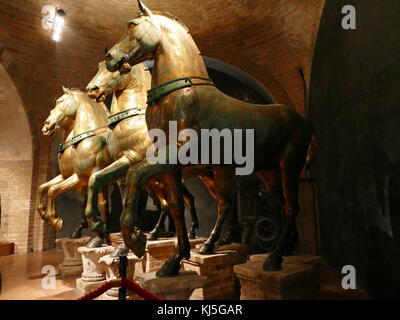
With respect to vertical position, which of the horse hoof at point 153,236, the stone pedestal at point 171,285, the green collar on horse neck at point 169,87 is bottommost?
the stone pedestal at point 171,285

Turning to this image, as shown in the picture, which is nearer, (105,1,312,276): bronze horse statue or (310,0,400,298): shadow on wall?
(105,1,312,276): bronze horse statue

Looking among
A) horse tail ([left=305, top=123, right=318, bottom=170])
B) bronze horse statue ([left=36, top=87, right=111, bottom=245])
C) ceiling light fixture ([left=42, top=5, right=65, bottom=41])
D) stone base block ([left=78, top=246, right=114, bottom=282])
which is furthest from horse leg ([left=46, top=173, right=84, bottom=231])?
ceiling light fixture ([left=42, top=5, right=65, bottom=41])

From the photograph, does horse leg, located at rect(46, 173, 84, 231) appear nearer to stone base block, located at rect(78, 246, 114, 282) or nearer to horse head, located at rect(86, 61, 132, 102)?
stone base block, located at rect(78, 246, 114, 282)

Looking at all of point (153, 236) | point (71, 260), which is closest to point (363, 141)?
point (153, 236)

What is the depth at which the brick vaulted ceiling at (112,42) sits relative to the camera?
6.94 m

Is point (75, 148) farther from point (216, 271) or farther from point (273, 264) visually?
point (273, 264)

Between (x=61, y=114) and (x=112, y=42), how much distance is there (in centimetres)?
417

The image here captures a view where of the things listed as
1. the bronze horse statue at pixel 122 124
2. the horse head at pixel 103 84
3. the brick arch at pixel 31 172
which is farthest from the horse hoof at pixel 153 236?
the brick arch at pixel 31 172

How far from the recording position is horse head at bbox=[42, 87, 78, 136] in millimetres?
4752

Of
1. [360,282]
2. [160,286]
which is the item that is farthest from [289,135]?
[360,282]

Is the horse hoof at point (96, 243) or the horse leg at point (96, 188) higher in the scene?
the horse leg at point (96, 188)

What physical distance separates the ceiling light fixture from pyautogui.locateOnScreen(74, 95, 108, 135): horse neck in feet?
8.79

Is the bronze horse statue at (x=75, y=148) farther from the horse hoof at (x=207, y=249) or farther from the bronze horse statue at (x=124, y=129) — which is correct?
the horse hoof at (x=207, y=249)

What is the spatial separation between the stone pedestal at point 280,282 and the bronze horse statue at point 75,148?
292cm
